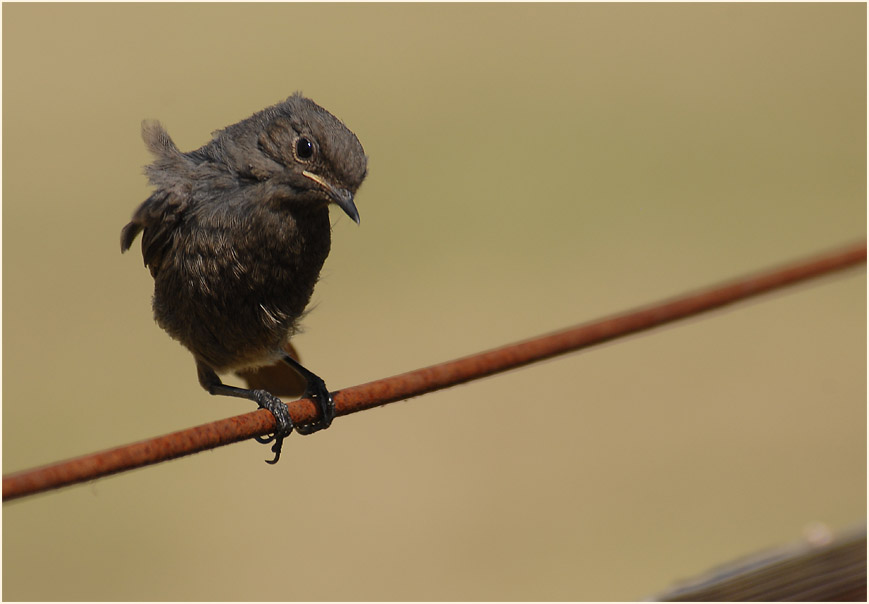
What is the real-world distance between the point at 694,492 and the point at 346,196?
19.9 ft

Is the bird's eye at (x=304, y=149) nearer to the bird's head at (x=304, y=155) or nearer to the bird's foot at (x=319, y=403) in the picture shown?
the bird's head at (x=304, y=155)

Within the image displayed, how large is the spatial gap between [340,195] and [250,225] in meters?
0.38

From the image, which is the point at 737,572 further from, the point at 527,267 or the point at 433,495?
the point at 527,267

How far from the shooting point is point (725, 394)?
33.3ft

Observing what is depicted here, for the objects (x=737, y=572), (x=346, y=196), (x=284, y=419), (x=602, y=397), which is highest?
(x=602, y=397)

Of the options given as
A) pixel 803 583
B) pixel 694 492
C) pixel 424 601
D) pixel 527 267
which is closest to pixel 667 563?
pixel 694 492

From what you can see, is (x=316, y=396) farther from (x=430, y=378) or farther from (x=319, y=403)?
(x=430, y=378)

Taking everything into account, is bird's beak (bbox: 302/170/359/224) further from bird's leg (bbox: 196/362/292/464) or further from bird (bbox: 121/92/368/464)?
bird's leg (bbox: 196/362/292/464)

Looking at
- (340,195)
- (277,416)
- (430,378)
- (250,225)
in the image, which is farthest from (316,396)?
(430,378)

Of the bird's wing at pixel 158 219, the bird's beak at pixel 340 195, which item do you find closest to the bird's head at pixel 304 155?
the bird's beak at pixel 340 195

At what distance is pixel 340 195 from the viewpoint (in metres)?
3.94

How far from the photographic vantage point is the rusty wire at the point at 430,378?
2363mm

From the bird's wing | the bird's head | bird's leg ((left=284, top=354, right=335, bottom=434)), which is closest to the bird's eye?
the bird's head

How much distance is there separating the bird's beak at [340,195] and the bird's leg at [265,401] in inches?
29.8
